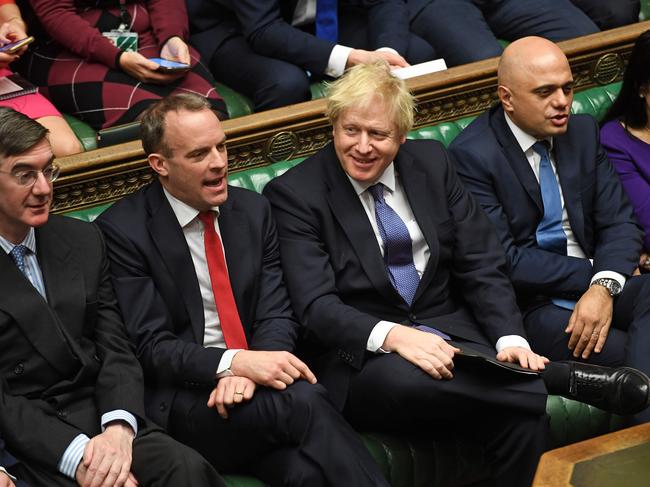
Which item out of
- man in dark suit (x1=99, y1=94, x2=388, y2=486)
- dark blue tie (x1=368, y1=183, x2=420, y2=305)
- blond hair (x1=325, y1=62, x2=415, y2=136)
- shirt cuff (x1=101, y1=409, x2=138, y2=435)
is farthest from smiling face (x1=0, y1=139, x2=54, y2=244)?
dark blue tie (x1=368, y1=183, x2=420, y2=305)

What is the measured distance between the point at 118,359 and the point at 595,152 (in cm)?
145

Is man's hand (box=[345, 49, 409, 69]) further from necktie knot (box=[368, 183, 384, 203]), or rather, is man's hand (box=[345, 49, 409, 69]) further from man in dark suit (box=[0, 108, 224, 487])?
man in dark suit (box=[0, 108, 224, 487])

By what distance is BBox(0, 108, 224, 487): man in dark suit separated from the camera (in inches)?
90.6

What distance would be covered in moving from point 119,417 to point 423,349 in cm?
68

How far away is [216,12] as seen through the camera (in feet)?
12.1

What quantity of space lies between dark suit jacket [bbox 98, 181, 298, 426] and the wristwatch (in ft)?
2.69

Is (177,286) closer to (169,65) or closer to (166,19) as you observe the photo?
(169,65)

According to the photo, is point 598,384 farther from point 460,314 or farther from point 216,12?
point 216,12

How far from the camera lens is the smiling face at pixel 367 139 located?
274 cm

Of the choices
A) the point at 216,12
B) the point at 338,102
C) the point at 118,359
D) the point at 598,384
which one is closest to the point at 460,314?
the point at 598,384

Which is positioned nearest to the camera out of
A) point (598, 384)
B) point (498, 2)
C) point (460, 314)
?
point (598, 384)

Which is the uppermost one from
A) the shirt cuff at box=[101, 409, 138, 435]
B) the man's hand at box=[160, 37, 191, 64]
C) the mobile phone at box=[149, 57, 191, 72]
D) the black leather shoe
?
the man's hand at box=[160, 37, 191, 64]

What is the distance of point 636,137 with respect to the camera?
3297 mm

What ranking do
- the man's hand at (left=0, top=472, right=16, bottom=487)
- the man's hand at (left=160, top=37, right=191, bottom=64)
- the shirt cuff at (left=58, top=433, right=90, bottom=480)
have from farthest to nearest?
1. the man's hand at (left=160, top=37, right=191, bottom=64)
2. the shirt cuff at (left=58, top=433, right=90, bottom=480)
3. the man's hand at (left=0, top=472, right=16, bottom=487)
